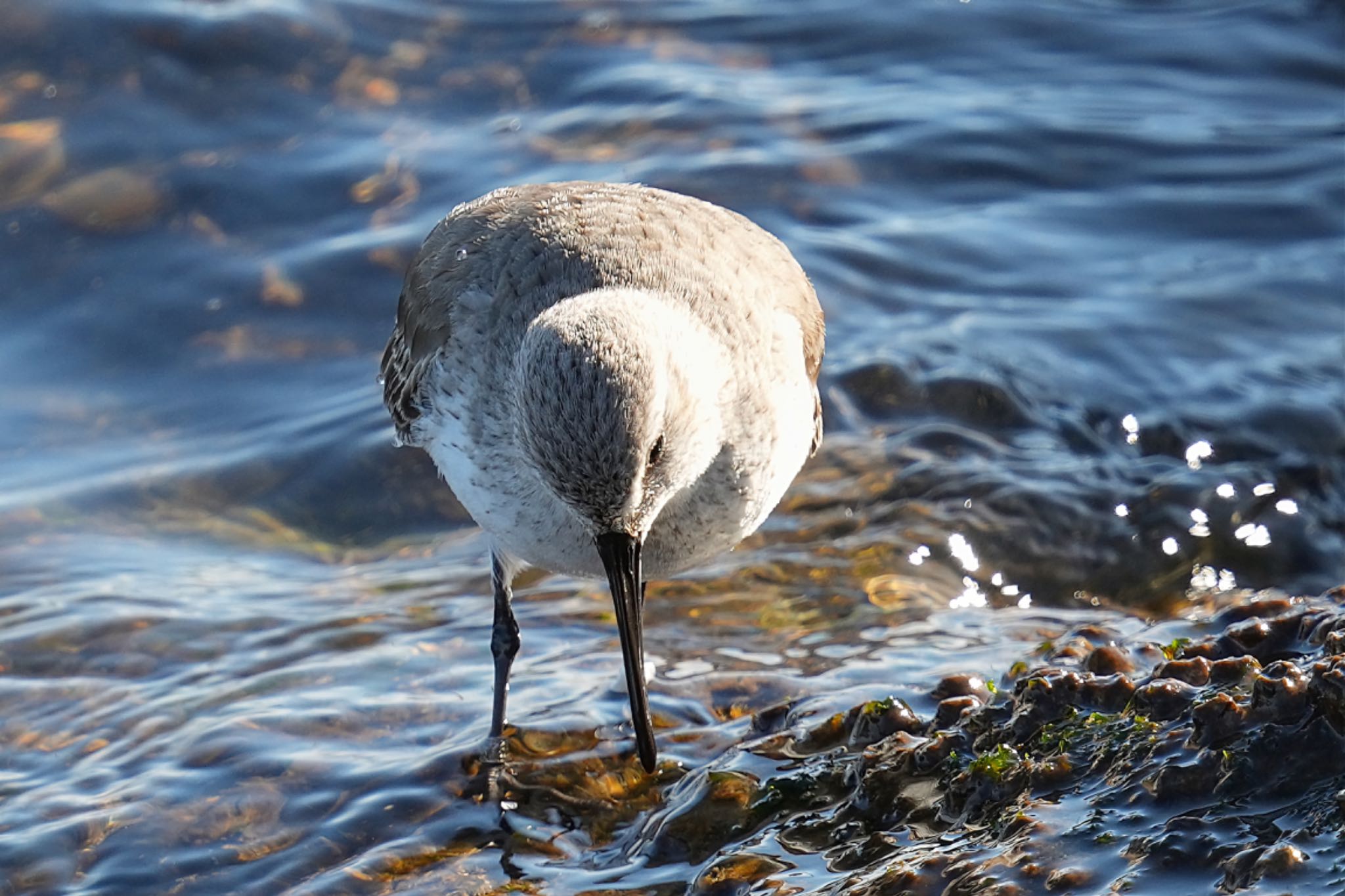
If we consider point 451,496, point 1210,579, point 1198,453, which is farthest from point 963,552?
point 451,496

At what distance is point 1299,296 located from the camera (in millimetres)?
9984

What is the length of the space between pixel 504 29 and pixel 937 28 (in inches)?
145

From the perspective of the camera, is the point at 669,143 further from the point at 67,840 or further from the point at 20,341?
the point at 67,840

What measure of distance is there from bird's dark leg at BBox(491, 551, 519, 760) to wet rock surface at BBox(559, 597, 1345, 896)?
0.99 m

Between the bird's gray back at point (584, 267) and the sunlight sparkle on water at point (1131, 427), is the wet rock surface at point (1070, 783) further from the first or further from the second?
the sunlight sparkle on water at point (1131, 427)

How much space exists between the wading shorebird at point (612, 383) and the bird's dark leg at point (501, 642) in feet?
0.03

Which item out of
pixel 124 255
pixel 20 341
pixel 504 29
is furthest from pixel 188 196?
pixel 504 29

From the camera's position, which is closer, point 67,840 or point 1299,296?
point 67,840

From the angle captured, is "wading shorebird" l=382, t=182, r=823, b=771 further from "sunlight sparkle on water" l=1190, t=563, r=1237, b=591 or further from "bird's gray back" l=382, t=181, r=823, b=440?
"sunlight sparkle on water" l=1190, t=563, r=1237, b=591

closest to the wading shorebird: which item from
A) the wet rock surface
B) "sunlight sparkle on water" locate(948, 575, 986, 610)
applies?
the wet rock surface

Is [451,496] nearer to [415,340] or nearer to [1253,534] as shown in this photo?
[415,340]

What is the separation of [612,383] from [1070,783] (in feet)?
5.77

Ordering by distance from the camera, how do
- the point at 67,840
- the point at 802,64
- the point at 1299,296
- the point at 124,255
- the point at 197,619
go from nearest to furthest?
the point at 67,840 < the point at 197,619 < the point at 1299,296 < the point at 124,255 < the point at 802,64

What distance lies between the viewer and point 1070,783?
4273mm
